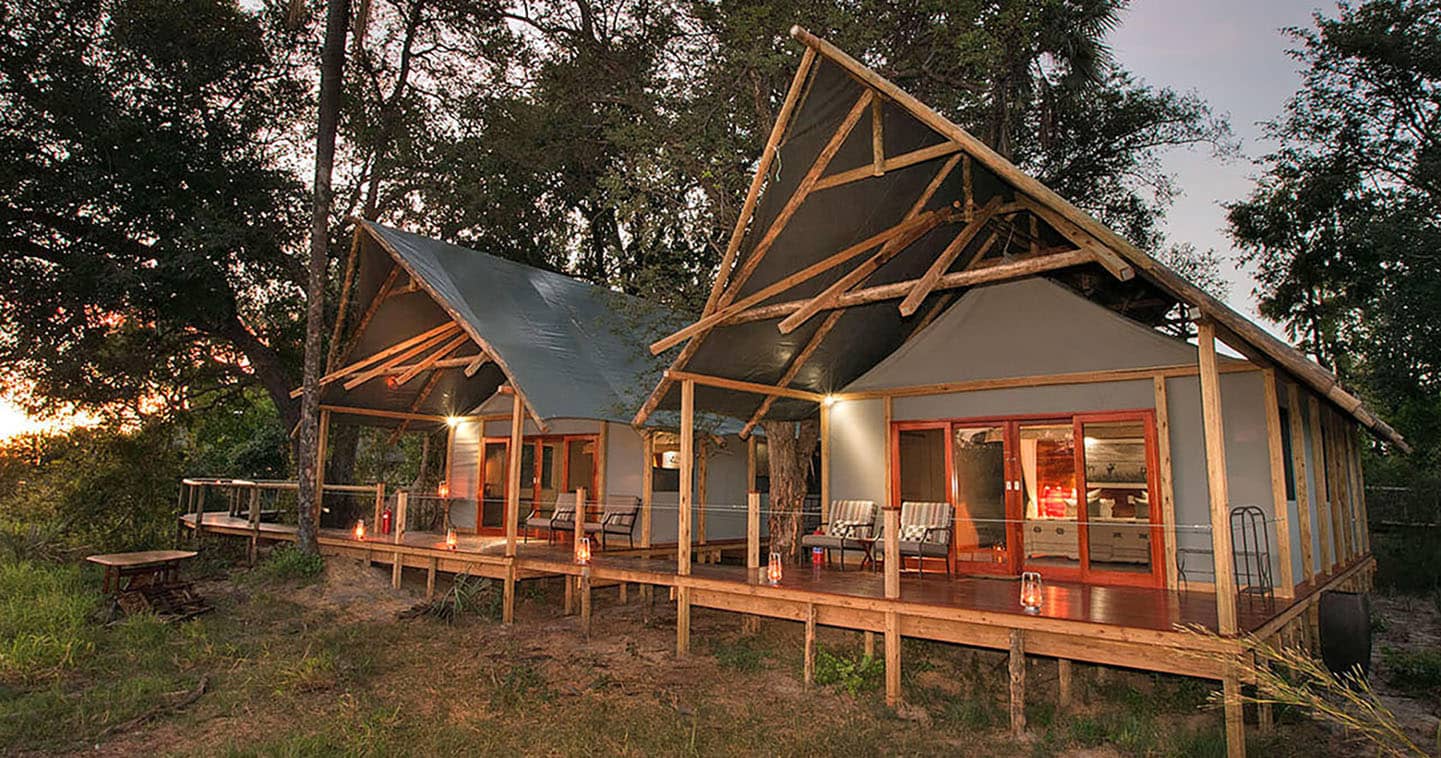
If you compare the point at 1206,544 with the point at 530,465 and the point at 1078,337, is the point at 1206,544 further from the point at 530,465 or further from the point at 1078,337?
the point at 530,465

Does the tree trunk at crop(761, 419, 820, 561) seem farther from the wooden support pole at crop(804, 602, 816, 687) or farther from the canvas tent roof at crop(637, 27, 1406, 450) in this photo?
the wooden support pole at crop(804, 602, 816, 687)

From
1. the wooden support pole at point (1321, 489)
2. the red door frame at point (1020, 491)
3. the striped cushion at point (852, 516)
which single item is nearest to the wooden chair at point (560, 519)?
the striped cushion at point (852, 516)

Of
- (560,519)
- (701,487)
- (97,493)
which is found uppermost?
(701,487)

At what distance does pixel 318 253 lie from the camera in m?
11.2

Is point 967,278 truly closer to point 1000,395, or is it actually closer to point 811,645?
point 1000,395

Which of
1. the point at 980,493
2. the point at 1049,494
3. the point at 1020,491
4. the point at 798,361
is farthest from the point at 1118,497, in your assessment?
the point at 798,361

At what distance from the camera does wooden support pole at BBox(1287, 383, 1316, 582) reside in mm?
7438

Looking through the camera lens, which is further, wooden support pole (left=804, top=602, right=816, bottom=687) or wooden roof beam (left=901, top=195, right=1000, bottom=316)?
wooden support pole (left=804, top=602, right=816, bottom=687)

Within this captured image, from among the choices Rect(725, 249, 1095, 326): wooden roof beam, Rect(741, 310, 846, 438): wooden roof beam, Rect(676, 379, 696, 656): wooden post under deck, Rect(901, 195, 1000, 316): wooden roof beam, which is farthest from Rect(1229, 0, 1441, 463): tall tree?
Rect(676, 379, 696, 656): wooden post under deck

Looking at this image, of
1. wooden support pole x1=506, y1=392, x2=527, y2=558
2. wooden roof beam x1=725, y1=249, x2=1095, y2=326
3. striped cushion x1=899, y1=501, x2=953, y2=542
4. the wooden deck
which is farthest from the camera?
wooden support pole x1=506, y1=392, x2=527, y2=558

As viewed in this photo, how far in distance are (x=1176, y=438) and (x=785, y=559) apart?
4.41 metres

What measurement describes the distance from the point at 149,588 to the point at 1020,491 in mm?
9547

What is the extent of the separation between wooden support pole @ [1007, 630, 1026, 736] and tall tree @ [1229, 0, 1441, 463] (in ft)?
41.4

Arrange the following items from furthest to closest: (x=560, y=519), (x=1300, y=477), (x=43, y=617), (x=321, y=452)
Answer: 1. (x=321, y=452)
2. (x=560, y=519)
3. (x=43, y=617)
4. (x=1300, y=477)
